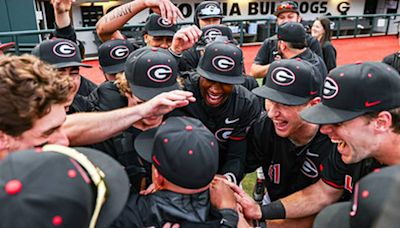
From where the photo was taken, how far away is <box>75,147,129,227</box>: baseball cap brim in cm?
149

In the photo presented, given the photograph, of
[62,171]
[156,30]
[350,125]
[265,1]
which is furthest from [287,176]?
[265,1]

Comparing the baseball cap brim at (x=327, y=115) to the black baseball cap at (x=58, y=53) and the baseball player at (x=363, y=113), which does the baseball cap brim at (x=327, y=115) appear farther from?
the black baseball cap at (x=58, y=53)

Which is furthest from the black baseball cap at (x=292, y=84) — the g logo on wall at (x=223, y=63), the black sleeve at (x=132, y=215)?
the black sleeve at (x=132, y=215)

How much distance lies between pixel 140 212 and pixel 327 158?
4.82ft

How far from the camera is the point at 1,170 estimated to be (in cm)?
123

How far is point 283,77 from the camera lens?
108 inches

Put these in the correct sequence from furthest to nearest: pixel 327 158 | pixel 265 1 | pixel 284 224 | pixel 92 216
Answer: pixel 265 1, pixel 284 224, pixel 327 158, pixel 92 216

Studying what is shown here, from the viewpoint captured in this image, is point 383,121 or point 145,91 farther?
point 145,91

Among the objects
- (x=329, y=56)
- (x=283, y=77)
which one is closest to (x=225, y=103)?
(x=283, y=77)

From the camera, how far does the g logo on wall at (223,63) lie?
303cm

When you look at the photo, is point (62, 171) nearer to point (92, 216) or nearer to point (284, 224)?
point (92, 216)

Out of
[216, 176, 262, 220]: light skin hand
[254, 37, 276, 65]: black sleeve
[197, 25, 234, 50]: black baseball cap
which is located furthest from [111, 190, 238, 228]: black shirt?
[254, 37, 276, 65]: black sleeve

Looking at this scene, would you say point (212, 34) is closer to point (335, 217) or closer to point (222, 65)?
point (222, 65)

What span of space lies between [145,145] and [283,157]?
4.07 feet
